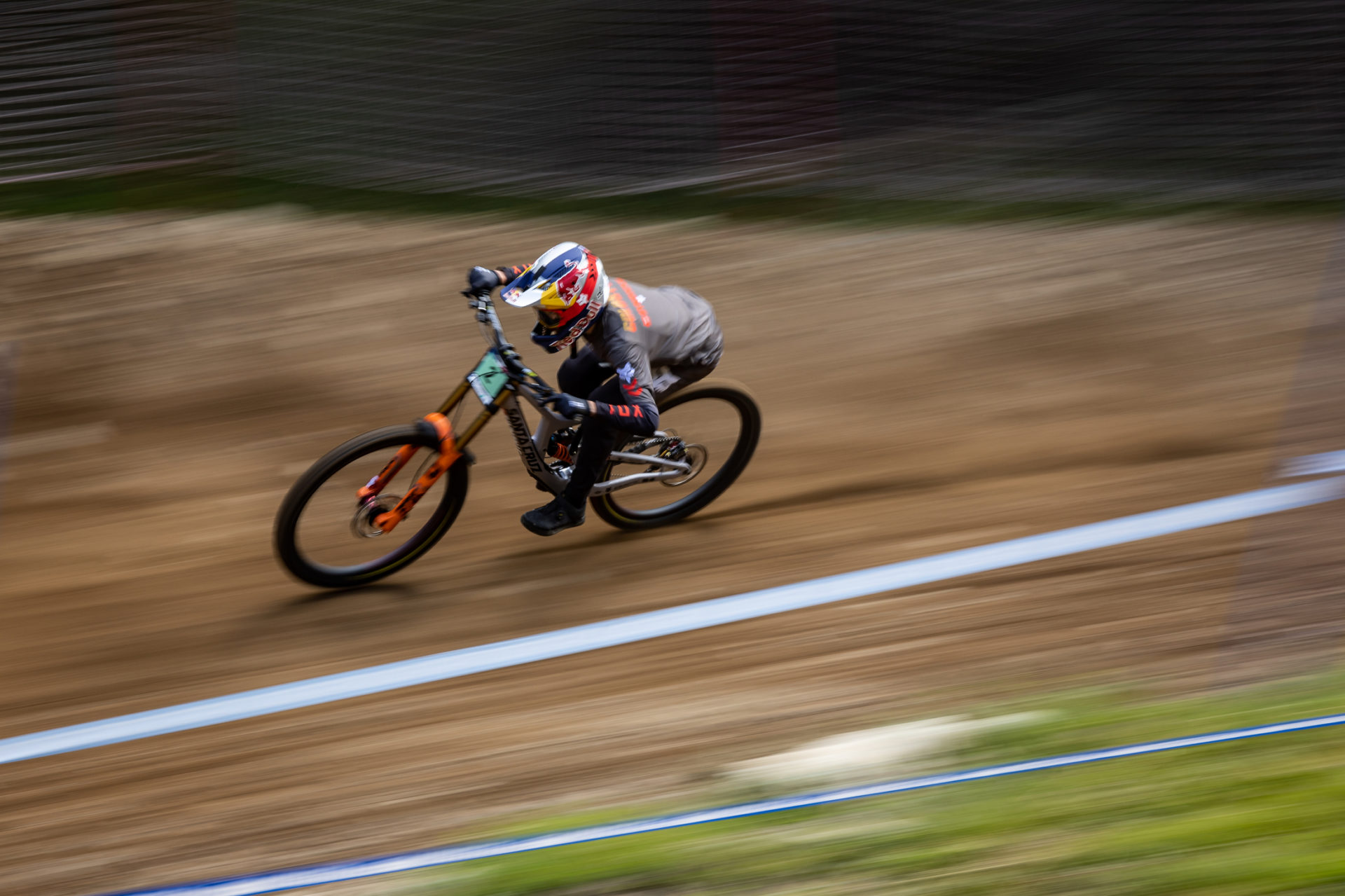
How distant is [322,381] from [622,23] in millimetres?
4884

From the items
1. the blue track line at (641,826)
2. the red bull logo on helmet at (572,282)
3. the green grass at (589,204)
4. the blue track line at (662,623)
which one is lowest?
the blue track line at (641,826)

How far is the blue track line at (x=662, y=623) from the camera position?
4488 millimetres

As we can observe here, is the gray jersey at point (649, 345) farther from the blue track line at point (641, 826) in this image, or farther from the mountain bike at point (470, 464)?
the blue track line at point (641, 826)

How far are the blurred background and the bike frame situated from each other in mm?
600

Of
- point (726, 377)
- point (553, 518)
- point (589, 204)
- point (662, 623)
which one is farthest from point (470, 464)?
point (589, 204)

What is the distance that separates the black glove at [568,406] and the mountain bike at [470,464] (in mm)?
115

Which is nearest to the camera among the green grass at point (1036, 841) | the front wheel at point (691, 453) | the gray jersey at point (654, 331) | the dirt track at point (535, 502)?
the green grass at point (1036, 841)

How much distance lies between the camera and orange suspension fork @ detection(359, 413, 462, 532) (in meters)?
4.86

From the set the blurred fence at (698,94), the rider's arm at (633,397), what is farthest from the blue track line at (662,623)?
the blurred fence at (698,94)

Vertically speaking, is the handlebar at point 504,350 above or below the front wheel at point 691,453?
above

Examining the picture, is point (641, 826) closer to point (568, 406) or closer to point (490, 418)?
point (568, 406)

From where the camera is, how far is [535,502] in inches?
235

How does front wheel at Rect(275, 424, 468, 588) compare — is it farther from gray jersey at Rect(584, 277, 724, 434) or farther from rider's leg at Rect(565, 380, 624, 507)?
gray jersey at Rect(584, 277, 724, 434)

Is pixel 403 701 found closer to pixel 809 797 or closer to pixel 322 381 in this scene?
pixel 809 797
